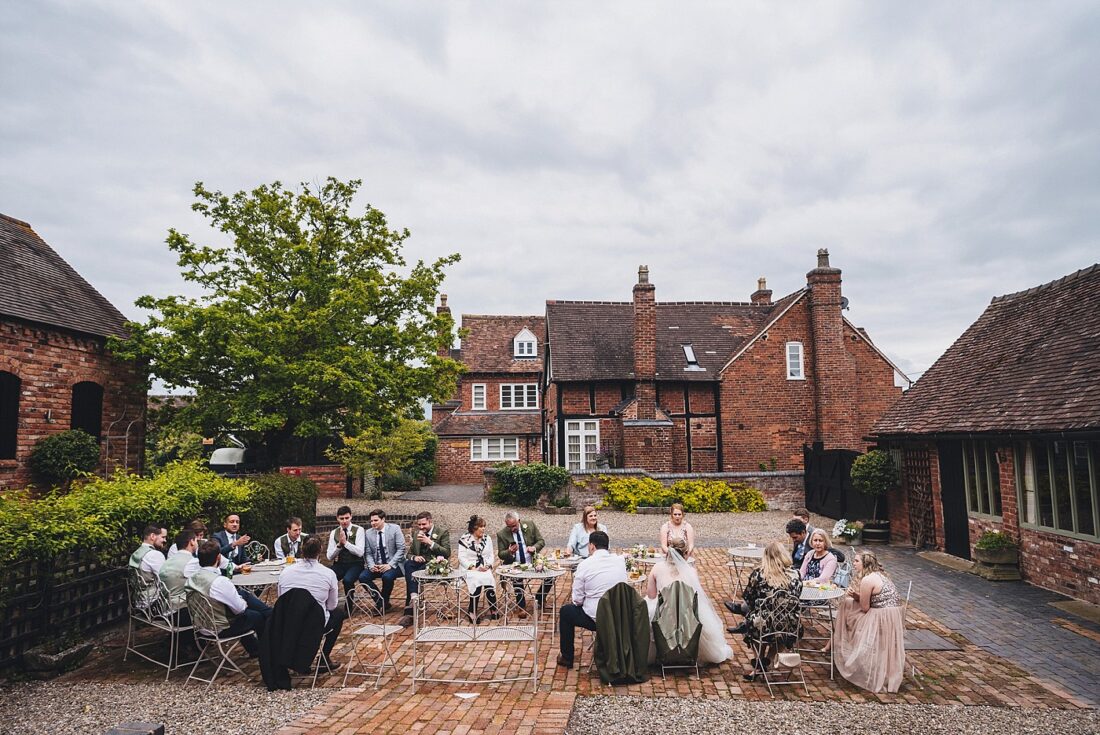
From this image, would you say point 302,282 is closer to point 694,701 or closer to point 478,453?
point 694,701

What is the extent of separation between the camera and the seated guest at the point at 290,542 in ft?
30.2

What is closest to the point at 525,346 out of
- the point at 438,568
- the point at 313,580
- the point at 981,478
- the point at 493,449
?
the point at 493,449

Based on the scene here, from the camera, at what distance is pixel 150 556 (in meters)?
7.30

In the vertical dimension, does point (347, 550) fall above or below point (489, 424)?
below

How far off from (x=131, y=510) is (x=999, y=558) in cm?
1329

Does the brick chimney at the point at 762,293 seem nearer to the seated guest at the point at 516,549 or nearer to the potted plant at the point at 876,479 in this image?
the potted plant at the point at 876,479

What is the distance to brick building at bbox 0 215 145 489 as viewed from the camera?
1326 centimetres

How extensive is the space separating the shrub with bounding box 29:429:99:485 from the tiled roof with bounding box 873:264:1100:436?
58.1 ft

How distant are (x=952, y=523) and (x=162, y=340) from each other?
706 inches

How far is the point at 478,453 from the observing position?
33.1m

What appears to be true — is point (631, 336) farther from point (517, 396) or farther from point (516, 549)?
point (516, 549)

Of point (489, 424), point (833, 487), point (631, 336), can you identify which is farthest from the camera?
point (489, 424)

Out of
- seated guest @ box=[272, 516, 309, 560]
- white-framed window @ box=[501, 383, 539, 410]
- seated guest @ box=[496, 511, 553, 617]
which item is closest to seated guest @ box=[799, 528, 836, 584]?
seated guest @ box=[496, 511, 553, 617]

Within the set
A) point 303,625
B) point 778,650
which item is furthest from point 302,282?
point 778,650
